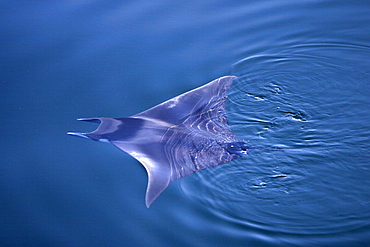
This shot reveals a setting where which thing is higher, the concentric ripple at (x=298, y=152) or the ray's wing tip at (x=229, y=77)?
the ray's wing tip at (x=229, y=77)

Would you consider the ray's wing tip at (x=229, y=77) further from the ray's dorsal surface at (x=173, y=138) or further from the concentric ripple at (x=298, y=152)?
the ray's dorsal surface at (x=173, y=138)

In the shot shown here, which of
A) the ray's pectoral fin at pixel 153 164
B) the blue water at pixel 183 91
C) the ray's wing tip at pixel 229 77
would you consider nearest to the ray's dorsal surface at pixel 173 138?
the ray's pectoral fin at pixel 153 164

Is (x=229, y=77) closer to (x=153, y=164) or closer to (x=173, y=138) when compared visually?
(x=173, y=138)

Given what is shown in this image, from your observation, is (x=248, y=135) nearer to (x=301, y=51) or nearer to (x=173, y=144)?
(x=173, y=144)

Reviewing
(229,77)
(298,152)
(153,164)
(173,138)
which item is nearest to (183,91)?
(229,77)

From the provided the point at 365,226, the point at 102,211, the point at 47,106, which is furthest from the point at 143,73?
the point at 365,226

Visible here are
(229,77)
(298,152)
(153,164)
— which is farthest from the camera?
(229,77)

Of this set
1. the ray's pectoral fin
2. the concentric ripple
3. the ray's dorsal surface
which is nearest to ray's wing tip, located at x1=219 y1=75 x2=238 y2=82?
the concentric ripple
